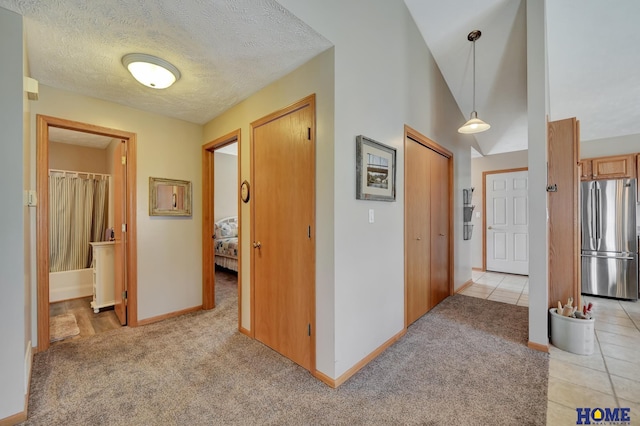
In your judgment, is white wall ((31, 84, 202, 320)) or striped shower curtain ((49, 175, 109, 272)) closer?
white wall ((31, 84, 202, 320))

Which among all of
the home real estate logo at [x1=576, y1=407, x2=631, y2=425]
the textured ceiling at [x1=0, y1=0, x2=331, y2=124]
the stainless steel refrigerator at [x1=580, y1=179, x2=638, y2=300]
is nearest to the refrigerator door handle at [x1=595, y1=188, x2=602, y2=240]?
the stainless steel refrigerator at [x1=580, y1=179, x2=638, y2=300]

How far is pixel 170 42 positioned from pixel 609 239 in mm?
5501

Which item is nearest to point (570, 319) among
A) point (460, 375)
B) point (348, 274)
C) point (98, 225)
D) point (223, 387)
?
point (460, 375)

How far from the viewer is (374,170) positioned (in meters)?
2.14

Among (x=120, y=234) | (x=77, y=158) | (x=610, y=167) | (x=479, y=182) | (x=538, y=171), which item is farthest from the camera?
(x=479, y=182)

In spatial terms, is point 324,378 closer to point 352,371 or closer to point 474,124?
point 352,371

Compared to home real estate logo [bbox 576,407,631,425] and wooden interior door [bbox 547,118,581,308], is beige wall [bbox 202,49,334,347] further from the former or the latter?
wooden interior door [bbox 547,118,581,308]

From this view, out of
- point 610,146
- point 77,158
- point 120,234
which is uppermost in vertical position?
point 610,146

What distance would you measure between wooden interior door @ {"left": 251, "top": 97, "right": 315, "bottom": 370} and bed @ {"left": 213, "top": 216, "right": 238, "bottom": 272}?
249cm

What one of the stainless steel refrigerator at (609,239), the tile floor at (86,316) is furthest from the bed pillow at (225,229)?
the stainless steel refrigerator at (609,239)

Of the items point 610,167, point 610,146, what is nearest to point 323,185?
point 610,167

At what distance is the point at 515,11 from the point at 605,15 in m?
0.75

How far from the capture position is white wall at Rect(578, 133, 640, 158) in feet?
12.9

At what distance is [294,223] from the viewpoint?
208cm
